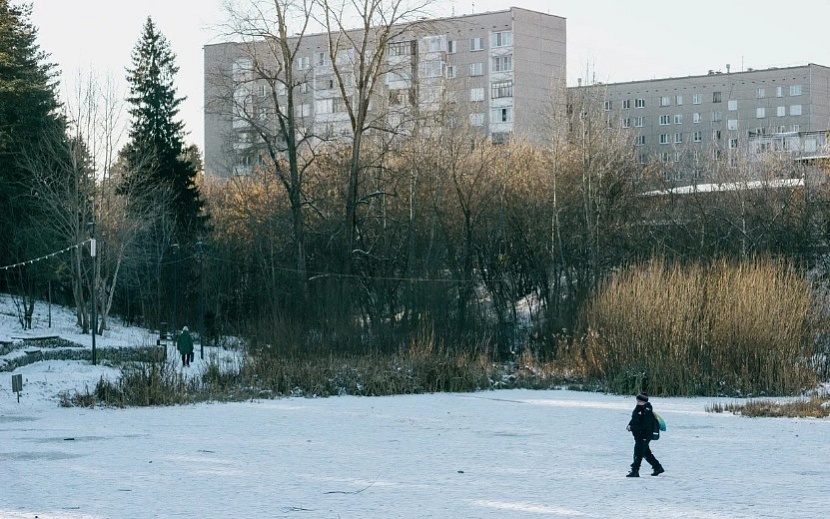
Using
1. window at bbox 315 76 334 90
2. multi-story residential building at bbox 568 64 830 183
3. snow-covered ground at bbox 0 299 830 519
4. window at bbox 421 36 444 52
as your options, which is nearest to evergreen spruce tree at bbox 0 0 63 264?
window at bbox 315 76 334 90

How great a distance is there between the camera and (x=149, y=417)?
27.8 meters

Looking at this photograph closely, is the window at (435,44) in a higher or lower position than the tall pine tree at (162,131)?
higher

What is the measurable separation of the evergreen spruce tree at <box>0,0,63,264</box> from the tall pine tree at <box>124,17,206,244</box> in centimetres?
519

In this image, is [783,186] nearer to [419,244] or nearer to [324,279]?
[419,244]

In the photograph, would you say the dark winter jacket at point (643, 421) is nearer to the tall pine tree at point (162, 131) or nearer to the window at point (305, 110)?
the tall pine tree at point (162, 131)

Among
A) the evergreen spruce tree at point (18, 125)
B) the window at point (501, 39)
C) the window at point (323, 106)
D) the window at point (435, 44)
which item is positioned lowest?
the evergreen spruce tree at point (18, 125)

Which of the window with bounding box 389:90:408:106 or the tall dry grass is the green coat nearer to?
the tall dry grass

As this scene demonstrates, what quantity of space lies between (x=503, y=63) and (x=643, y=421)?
71.4 metres

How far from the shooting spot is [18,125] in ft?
202

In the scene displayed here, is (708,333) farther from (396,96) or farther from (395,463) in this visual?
(396,96)

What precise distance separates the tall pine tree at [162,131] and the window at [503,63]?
1008 inches

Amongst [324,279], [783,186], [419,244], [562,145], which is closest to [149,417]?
[324,279]

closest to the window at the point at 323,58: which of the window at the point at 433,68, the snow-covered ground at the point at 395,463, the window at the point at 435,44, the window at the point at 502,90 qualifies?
the window at the point at 435,44

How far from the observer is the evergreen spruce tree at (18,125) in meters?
59.2
